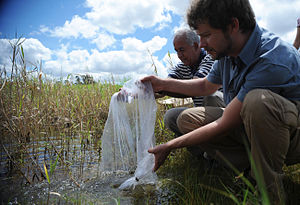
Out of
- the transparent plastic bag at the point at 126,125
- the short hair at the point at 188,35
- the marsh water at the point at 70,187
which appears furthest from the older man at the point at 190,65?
the marsh water at the point at 70,187

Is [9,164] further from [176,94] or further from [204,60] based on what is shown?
[204,60]

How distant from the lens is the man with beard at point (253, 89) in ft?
4.18

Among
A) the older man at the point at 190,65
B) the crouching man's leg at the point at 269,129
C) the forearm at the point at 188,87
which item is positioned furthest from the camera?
the older man at the point at 190,65

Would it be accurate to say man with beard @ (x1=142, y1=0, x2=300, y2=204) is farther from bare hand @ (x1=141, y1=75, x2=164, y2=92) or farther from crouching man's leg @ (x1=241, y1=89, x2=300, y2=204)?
bare hand @ (x1=141, y1=75, x2=164, y2=92)

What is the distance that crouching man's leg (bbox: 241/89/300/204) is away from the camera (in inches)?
49.6

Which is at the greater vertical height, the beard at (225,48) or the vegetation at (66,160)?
the beard at (225,48)

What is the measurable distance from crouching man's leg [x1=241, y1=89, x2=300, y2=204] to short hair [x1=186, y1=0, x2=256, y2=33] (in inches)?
19.2

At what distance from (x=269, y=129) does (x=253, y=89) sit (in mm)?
254

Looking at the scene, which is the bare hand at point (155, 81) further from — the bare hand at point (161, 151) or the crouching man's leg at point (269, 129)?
the crouching man's leg at point (269, 129)

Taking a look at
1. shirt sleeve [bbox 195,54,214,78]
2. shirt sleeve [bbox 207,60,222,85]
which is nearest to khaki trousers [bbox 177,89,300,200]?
shirt sleeve [bbox 207,60,222,85]

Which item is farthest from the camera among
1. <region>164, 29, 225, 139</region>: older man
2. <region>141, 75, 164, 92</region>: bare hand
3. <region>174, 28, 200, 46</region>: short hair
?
<region>174, 28, 200, 46</region>: short hair

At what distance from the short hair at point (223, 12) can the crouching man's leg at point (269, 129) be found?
488mm

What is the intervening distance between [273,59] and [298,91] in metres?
0.29

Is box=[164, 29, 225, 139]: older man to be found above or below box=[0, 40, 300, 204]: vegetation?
above
